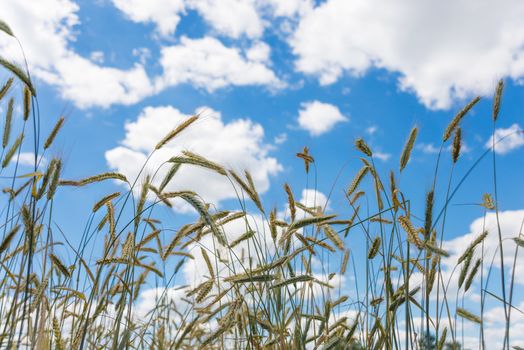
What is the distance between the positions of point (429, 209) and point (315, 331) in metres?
1.60

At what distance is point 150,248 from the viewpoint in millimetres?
4906

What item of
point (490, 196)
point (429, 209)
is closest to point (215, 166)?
point (429, 209)

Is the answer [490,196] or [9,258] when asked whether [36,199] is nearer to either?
[9,258]

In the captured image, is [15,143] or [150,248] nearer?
[15,143]

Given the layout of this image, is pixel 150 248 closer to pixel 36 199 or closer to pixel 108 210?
pixel 108 210

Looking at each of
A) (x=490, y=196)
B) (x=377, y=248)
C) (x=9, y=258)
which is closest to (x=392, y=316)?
(x=377, y=248)

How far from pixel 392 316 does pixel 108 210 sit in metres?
2.16

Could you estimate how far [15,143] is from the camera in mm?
4094

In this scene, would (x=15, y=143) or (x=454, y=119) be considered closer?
(x=454, y=119)

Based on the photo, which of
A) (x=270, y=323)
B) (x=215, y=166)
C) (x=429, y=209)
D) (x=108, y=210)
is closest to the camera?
(x=429, y=209)

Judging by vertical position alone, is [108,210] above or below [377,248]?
above

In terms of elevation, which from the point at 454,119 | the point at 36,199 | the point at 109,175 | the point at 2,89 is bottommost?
the point at 36,199

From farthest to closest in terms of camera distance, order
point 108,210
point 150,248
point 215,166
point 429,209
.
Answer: point 150,248, point 108,210, point 215,166, point 429,209

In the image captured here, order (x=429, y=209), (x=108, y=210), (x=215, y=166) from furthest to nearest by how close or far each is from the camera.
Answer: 1. (x=108, y=210)
2. (x=215, y=166)
3. (x=429, y=209)
